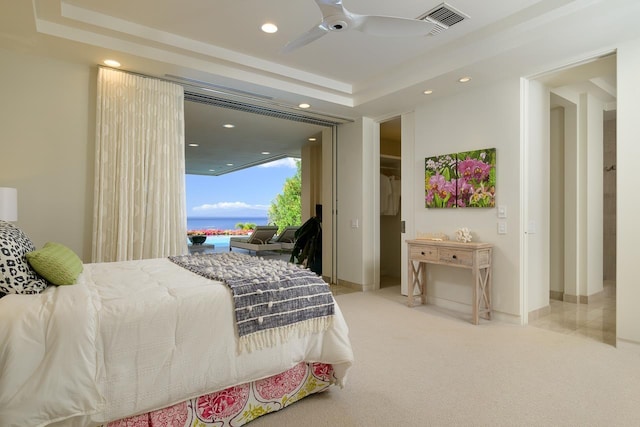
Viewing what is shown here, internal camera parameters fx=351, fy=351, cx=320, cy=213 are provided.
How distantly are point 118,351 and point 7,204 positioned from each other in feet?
6.67

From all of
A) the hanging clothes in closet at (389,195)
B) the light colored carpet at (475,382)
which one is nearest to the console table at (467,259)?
the light colored carpet at (475,382)

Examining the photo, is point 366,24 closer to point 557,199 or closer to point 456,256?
point 456,256

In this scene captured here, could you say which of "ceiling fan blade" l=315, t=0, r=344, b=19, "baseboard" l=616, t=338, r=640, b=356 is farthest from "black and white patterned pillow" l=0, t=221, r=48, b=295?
"baseboard" l=616, t=338, r=640, b=356

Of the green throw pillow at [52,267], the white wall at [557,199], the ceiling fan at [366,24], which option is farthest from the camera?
the white wall at [557,199]

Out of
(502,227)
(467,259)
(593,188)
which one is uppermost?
(593,188)

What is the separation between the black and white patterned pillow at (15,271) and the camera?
1.58 meters

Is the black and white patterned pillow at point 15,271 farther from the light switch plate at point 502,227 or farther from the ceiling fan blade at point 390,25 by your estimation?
the light switch plate at point 502,227

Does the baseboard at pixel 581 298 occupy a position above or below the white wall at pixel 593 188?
below

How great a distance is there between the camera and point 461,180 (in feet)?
13.6

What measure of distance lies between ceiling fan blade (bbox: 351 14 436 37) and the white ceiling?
55cm

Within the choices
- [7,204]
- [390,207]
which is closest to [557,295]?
[390,207]

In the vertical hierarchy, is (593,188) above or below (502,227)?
above

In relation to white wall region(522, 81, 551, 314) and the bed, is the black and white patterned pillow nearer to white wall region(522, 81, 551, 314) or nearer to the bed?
the bed

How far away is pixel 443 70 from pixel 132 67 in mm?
3197
